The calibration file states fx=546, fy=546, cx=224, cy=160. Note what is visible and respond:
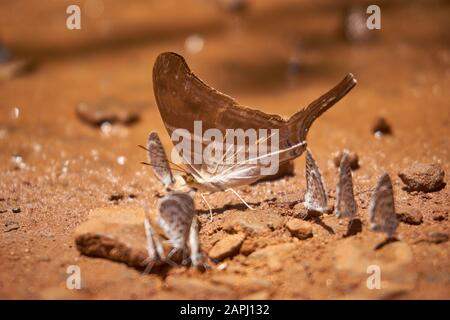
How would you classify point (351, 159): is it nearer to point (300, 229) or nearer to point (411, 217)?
point (411, 217)

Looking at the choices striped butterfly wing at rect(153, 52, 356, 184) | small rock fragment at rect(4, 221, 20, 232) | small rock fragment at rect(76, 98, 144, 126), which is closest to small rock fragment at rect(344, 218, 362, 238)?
striped butterfly wing at rect(153, 52, 356, 184)

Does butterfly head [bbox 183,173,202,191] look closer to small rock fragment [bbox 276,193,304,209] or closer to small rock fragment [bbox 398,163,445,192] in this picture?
small rock fragment [bbox 276,193,304,209]

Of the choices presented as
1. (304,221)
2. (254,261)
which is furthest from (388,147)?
(254,261)

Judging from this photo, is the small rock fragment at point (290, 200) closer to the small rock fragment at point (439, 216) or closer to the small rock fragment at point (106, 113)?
the small rock fragment at point (439, 216)

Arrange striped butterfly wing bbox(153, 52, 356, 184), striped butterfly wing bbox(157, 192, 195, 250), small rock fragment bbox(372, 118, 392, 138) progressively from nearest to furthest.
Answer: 1. striped butterfly wing bbox(157, 192, 195, 250)
2. striped butterfly wing bbox(153, 52, 356, 184)
3. small rock fragment bbox(372, 118, 392, 138)

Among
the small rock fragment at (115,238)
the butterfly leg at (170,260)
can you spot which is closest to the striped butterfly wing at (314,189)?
the butterfly leg at (170,260)
